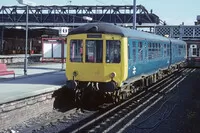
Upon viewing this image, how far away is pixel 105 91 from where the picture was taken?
40.4 ft

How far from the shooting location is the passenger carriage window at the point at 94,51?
12.7 meters

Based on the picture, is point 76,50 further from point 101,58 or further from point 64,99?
point 64,99

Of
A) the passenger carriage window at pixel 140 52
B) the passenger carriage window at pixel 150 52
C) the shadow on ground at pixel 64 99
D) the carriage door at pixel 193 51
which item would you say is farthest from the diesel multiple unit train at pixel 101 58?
the carriage door at pixel 193 51

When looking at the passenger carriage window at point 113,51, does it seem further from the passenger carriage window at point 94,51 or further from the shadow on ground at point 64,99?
the shadow on ground at point 64,99

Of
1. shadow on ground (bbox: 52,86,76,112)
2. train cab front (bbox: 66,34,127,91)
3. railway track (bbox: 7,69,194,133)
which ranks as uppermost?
train cab front (bbox: 66,34,127,91)

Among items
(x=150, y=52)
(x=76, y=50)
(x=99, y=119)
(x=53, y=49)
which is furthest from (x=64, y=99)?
(x=53, y=49)

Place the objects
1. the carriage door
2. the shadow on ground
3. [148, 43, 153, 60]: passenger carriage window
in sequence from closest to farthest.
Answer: the shadow on ground < [148, 43, 153, 60]: passenger carriage window < the carriage door

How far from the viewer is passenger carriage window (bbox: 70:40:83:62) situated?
42.6 ft

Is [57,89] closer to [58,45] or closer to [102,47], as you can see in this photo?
[102,47]

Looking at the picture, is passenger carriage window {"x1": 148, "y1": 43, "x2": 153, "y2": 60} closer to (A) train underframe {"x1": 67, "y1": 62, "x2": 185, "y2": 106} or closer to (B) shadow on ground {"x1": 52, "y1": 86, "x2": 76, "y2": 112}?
(A) train underframe {"x1": 67, "y1": 62, "x2": 185, "y2": 106}

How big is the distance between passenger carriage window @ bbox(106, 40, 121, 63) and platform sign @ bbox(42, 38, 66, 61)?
31.4ft

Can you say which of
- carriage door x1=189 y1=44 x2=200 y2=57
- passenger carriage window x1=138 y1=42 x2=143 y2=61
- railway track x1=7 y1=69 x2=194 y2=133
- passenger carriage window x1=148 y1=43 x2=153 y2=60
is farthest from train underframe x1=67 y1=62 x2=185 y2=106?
carriage door x1=189 y1=44 x2=200 y2=57

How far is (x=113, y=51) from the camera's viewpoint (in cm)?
1259

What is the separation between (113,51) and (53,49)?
10156 mm
